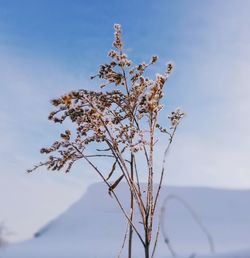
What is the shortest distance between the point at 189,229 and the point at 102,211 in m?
1.43

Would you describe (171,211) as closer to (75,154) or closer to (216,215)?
(216,215)

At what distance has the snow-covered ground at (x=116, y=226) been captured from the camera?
21.4 ft

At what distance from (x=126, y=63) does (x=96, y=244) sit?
445 centimetres

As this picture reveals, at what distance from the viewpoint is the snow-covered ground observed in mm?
6527

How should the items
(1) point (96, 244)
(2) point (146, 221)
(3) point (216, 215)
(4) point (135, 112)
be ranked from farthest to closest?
1. (3) point (216, 215)
2. (1) point (96, 244)
3. (4) point (135, 112)
4. (2) point (146, 221)

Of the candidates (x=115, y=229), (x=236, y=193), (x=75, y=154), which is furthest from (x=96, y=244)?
(x=75, y=154)

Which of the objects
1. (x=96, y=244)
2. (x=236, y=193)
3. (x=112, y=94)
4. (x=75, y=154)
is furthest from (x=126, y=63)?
(x=236, y=193)

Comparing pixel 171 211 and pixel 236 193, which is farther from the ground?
pixel 236 193

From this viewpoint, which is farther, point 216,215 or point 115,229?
point 216,215

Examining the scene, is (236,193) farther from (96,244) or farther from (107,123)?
(107,123)

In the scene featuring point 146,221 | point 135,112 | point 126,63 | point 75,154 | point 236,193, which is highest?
point 236,193

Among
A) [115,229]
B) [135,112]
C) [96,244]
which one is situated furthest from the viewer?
[115,229]

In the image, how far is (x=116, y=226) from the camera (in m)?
7.14

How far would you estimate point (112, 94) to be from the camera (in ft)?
8.21
